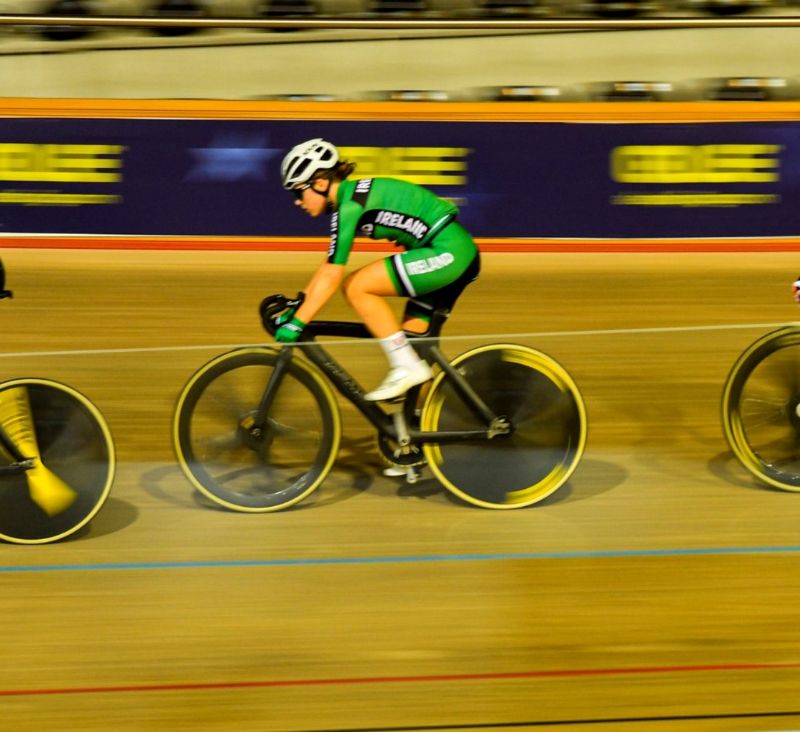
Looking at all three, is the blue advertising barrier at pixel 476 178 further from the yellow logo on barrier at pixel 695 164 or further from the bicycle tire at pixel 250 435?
the bicycle tire at pixel 250 435

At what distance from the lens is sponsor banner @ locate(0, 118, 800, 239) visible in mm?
9312

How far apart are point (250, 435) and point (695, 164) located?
230 inches

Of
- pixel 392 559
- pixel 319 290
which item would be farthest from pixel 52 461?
pixel 392 559

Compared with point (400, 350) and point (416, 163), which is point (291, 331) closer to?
point (400, 350)

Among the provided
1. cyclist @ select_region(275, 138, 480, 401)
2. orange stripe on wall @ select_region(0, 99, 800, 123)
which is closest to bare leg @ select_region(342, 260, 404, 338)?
cyclist @ select_region(275, 138, 480, 401)

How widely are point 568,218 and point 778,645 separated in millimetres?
5968

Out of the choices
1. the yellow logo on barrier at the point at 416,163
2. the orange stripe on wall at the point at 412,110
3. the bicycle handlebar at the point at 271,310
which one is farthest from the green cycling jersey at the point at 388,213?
the orange stripe on wall at the point at 412,110

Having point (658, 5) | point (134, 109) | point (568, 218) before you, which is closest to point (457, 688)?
point (568, 218)

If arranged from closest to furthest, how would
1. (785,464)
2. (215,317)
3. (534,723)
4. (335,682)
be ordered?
(534,723)
(335,682)
(785,464)
(215,317)

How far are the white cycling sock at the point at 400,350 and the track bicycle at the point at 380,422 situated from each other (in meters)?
0.07

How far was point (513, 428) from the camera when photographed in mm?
4652

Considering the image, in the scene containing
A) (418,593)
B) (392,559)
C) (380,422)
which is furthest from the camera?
(380,422)

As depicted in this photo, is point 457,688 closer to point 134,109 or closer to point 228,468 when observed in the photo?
point 228,468

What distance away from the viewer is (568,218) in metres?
9.32
